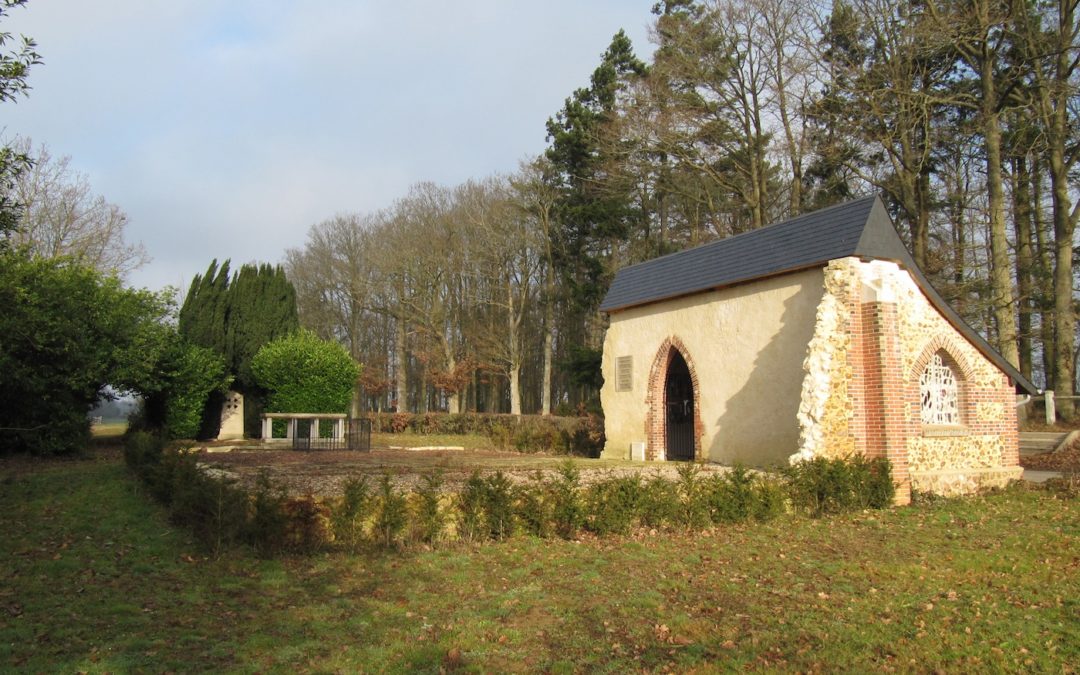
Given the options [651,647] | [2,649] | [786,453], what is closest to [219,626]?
[2,649]

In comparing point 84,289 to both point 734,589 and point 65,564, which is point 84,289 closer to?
point 65,564

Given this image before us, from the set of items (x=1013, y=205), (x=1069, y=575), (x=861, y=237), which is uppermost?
(x=1013, y=205)

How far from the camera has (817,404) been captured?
11.4 metres

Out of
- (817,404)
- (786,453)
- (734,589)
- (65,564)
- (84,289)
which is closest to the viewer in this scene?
Result: (734,589)

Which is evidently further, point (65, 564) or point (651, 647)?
point (65, 564)

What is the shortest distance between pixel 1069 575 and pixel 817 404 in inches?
193

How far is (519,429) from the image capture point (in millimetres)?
22500

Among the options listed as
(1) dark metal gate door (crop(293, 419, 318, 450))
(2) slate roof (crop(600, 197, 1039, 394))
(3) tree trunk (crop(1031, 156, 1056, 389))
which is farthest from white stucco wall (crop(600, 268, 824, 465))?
(3) tree trunk (crop(1031, 156, 1056, 389))

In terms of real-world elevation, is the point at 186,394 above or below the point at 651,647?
above

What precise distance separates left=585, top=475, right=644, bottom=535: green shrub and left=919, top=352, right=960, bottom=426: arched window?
6.48 meters

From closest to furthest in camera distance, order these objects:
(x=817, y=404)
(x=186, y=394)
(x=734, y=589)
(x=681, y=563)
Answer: (x=734, y=589), (x=681, y=563), (x=817, y=404), (x=186, y=394)

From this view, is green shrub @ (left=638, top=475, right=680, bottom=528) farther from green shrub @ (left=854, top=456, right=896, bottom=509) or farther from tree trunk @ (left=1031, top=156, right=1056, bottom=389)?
tree trunk @ (left=1031, top=156, right=1056, bottom=389)

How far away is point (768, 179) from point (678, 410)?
13.2 metres

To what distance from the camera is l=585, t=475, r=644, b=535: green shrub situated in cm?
856
